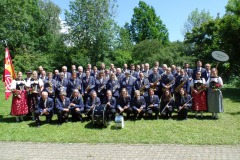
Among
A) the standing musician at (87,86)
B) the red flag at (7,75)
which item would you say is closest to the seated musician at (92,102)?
the standing musician at (87,86)

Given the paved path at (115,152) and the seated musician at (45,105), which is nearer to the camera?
the paved path at (115,152)

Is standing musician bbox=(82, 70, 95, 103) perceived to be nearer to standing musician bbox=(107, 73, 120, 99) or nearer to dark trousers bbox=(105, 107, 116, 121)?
standing musician bbox=(107, 73, 120, 99)

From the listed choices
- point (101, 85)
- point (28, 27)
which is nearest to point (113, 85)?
point (101, 85)

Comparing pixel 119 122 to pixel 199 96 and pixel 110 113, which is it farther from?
pixel 199 96

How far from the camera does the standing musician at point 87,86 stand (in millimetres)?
12284

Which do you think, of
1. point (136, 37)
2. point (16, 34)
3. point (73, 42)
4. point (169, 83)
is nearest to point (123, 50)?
point (73, 42)

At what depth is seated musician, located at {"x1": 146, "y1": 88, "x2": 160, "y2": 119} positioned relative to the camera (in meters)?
11.5

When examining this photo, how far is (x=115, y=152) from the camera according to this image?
790 cm

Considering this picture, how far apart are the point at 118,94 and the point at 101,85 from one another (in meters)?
0.82

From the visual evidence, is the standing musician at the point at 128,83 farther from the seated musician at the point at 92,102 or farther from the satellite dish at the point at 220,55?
the satellite dish at the point at 220,55

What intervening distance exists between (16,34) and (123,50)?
15.1 m

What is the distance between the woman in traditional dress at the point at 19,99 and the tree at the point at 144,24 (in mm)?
40963

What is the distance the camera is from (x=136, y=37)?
52.6 m

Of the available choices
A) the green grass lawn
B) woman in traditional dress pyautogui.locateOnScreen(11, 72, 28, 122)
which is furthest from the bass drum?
woman in traditional dress pyautogui.locateOnScreen(11, 72, 28, 122)
